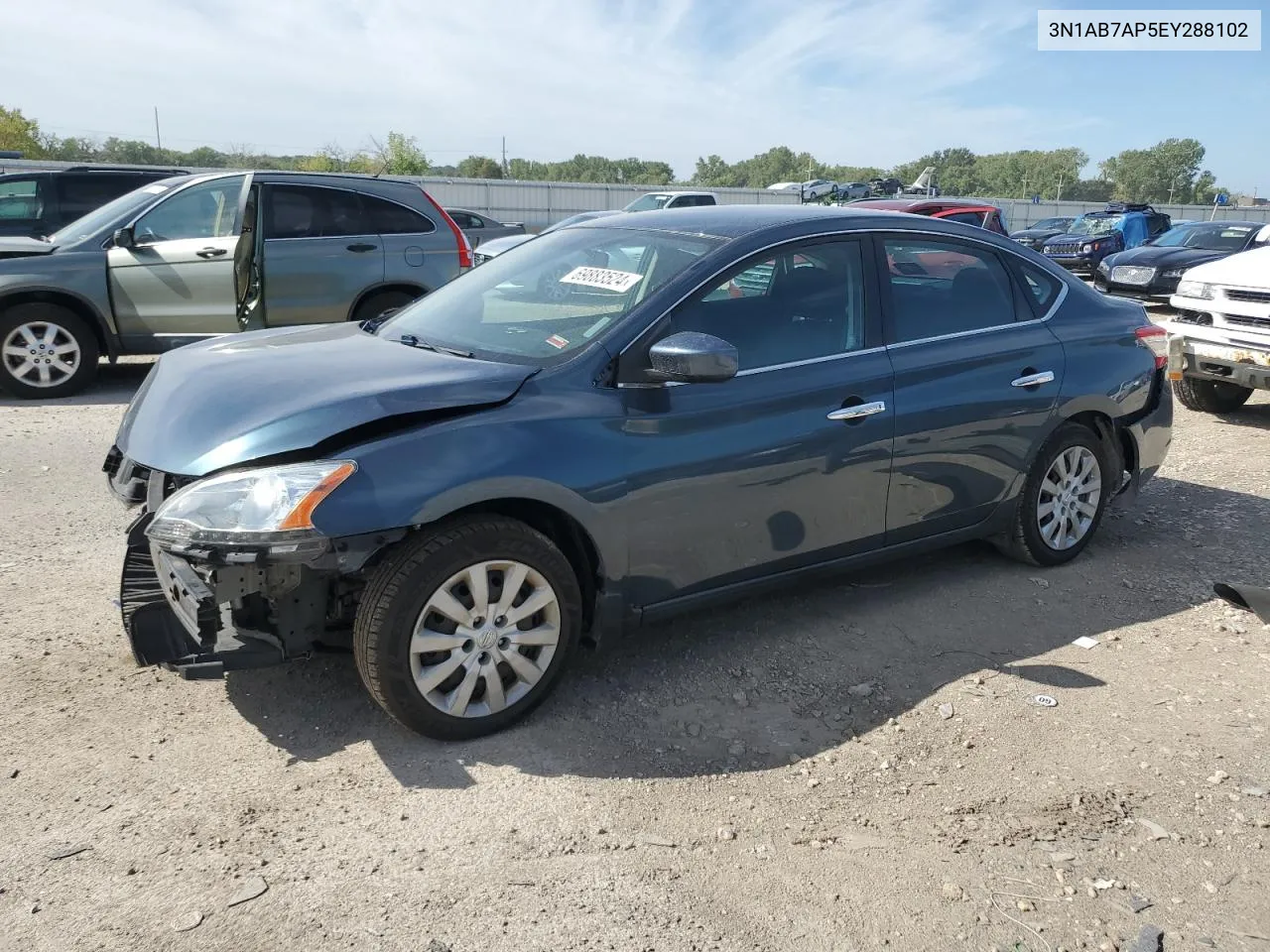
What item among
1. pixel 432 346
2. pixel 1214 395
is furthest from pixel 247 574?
pixel 1214 395

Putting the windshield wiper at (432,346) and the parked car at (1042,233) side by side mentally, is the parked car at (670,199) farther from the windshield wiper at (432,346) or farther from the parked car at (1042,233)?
the windshield wiper at (432,346)

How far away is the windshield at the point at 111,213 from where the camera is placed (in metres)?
8.80

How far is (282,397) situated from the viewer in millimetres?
3344

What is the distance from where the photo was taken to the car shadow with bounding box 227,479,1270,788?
3.38 meters

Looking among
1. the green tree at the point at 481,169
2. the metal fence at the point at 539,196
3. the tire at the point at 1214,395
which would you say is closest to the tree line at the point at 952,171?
the green tree at the point at 481,169

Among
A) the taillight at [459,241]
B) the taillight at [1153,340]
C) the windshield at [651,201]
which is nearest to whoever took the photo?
the taillight at [1153,340]

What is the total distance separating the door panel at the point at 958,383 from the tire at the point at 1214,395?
197 inches

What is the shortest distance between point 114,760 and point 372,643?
92 cm

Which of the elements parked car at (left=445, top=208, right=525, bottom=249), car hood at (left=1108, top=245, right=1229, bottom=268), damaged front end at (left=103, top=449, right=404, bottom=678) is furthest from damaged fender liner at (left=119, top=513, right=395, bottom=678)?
car hood at (left=1108, top=245, right=1229, bottom=268)

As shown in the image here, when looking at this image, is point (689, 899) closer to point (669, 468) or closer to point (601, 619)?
point (601, 619)

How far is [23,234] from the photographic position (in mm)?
11133

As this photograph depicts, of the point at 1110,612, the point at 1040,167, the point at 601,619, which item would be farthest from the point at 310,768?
the point at 1040,167

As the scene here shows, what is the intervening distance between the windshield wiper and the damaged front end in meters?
0.88

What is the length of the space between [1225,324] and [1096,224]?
55.4ft
